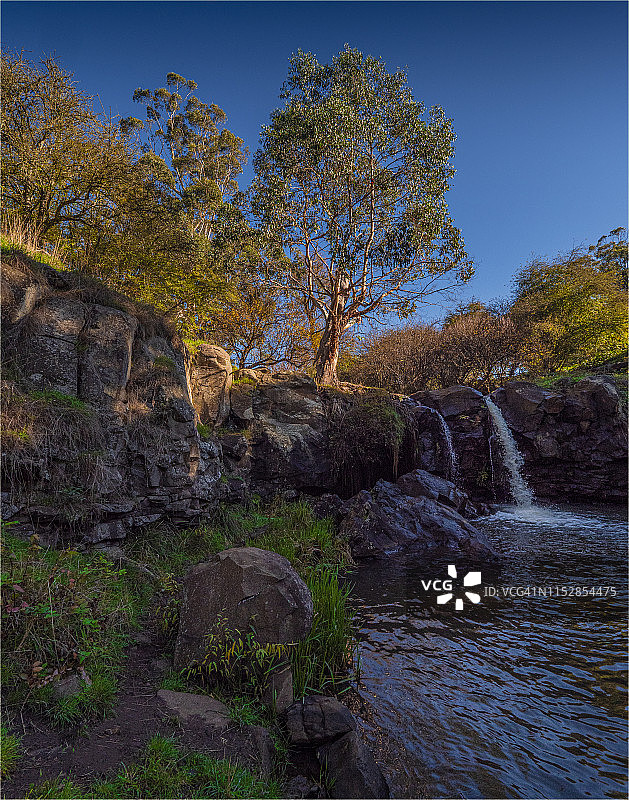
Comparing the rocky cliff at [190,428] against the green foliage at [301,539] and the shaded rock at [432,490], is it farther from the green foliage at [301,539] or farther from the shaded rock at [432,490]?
the shaded rock at [432,490]

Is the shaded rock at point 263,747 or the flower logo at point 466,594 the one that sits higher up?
the shaded rock at point 263,747

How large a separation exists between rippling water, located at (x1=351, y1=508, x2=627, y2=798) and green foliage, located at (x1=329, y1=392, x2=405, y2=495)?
5009 mm

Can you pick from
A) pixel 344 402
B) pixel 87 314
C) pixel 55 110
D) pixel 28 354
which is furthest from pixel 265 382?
pixel 55 110

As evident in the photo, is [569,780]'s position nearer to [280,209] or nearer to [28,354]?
[28,354]

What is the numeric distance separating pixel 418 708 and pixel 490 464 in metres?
11.4

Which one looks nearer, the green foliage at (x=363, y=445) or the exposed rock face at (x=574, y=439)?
the green foliage at (x=363, y=445)

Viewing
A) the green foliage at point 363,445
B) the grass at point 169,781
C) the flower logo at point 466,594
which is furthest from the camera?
the green foliage at point 363,445

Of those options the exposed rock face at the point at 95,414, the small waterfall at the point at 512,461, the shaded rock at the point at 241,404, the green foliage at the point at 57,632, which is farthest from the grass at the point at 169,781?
the small waterfall at the point at 512,461

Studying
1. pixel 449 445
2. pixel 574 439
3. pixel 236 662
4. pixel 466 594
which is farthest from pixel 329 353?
pixel 236 662

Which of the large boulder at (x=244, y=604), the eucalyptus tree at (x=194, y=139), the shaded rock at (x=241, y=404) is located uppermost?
the eucalyptus tree at (x=194, y=139)

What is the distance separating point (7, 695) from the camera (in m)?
2.91

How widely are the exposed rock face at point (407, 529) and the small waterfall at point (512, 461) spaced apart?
555 cm

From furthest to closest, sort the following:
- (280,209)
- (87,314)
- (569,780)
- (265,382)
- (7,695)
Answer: (280,209), (265,382), (87,314), (569,780), (7,695)

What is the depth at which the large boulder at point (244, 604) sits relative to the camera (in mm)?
3773
